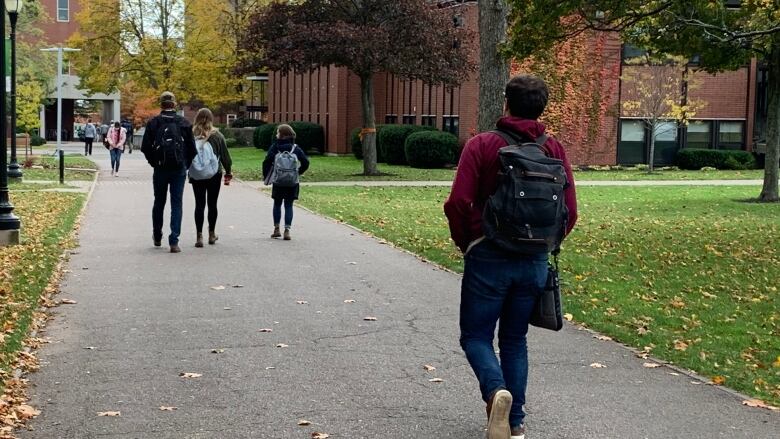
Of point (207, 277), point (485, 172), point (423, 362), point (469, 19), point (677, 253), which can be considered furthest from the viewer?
point (469, 19)

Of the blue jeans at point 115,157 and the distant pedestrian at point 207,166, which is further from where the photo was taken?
the blue jeans at point 115,157

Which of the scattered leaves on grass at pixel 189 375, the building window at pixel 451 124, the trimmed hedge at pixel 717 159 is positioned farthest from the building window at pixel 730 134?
the scattered leaves on grass at pixel 189 375

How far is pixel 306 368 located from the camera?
23.8ft

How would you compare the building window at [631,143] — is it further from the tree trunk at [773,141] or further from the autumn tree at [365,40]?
the tree trunk at [773,141]

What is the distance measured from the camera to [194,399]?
641cm

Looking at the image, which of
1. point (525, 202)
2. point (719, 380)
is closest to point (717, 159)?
point (719, 380)

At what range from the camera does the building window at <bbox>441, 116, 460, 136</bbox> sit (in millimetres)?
42125

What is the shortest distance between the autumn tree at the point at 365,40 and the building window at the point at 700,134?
38.1 ft

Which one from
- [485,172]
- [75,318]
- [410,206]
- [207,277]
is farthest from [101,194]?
[485,172]

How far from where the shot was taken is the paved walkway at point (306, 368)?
19.5 ft

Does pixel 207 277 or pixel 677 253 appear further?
pixel 677 253

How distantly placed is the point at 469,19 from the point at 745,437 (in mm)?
37268

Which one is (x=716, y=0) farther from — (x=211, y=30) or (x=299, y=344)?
(x=211, y=30)

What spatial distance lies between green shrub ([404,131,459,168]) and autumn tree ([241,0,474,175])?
14.8 ft
